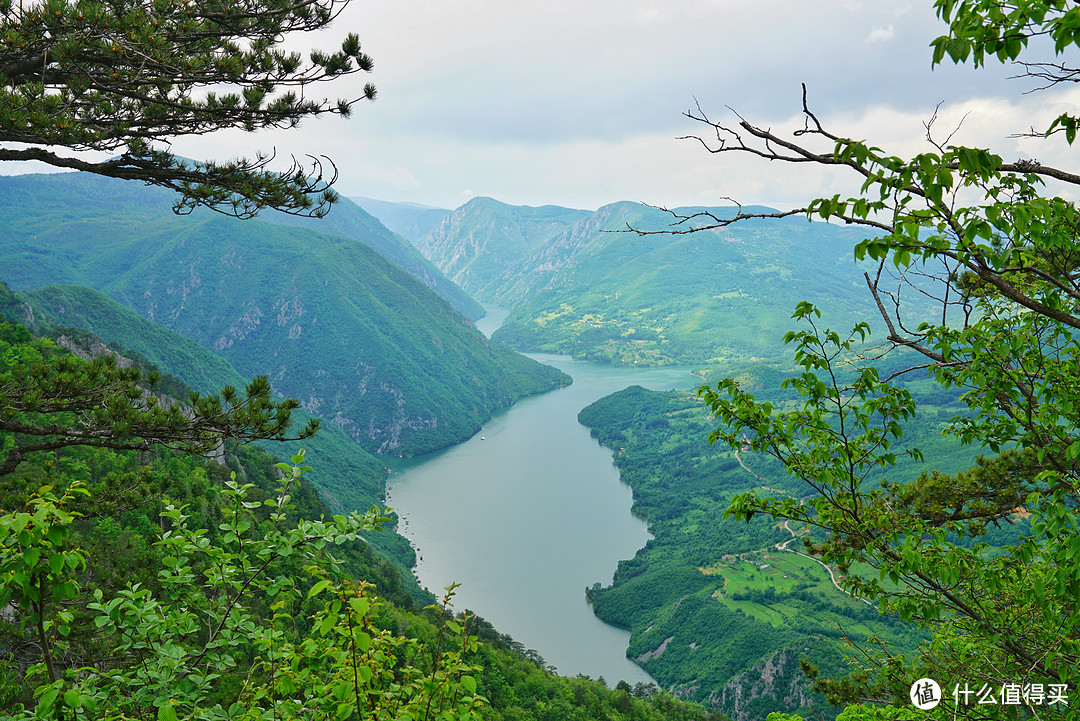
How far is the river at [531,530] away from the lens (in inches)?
1923

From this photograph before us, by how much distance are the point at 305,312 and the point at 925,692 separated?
13726 centimetres

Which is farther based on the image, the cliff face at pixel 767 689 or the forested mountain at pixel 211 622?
the cliff face at pixel 767 689

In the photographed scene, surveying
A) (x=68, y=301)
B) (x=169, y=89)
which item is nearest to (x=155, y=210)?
(x=68, y=301)

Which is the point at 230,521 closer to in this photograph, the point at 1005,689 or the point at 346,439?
the point at 1005,689

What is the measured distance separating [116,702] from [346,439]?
9570 centimetres

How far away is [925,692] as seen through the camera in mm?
5621

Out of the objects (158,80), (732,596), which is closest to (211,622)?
(158,80)

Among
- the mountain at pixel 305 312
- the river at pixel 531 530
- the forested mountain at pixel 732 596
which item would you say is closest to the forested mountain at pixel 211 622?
the forested mountain at pixel 732 596

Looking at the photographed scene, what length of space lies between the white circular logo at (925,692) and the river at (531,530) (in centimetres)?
3979

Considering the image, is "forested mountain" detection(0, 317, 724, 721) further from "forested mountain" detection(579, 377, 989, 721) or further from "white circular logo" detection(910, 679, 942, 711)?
"forested mountain" detection(579, 377, 989, 721)

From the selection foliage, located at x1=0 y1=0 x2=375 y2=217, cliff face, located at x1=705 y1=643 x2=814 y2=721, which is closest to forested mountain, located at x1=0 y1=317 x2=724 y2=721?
foliage, located at x1=0 y1=0 x2=375 y2=217
